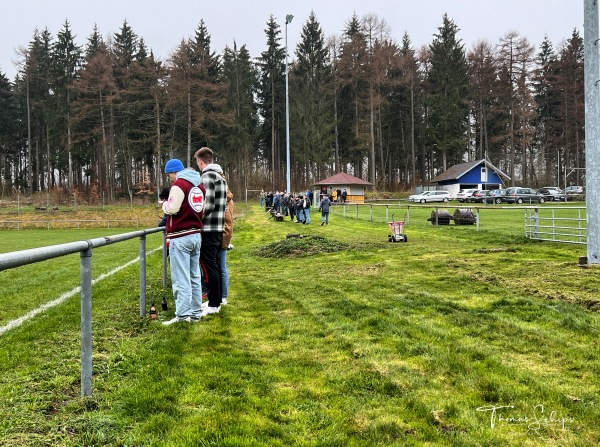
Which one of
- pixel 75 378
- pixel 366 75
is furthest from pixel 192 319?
pixel 366 75

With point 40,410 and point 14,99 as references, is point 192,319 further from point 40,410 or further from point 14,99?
point 14,99

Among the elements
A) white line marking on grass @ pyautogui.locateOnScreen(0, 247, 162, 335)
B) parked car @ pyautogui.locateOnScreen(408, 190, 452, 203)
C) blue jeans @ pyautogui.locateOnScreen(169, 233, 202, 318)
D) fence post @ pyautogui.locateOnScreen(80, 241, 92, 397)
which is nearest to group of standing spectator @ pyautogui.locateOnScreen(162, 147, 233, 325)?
blue jeans @ pyautogui.locateOnScreen(169, 233, 202, 318)

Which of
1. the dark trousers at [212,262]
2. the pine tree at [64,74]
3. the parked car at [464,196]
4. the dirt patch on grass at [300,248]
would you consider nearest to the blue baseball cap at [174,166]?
the dark trousers at [212,262]

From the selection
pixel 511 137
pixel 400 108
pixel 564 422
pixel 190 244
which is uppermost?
pixel 400 108

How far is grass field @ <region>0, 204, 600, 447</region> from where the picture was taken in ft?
8.96

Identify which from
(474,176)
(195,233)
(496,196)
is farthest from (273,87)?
(195,233)

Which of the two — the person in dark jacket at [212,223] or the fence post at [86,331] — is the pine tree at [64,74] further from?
the fence post at [86,331]

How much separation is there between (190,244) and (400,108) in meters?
59.9

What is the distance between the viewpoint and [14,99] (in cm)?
5897

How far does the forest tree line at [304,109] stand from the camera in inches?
1912

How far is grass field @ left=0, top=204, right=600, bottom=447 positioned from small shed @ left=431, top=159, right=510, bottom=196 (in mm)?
49869

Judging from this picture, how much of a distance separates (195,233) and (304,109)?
50599 mm

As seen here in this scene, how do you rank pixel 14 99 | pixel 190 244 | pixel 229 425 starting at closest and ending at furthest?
1. pixel 229 425
2. pixel 190 244
3. pixel 14 99

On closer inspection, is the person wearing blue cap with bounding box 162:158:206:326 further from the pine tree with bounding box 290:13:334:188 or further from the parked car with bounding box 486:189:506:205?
the pine tree with bounding box 290:13:334:188
